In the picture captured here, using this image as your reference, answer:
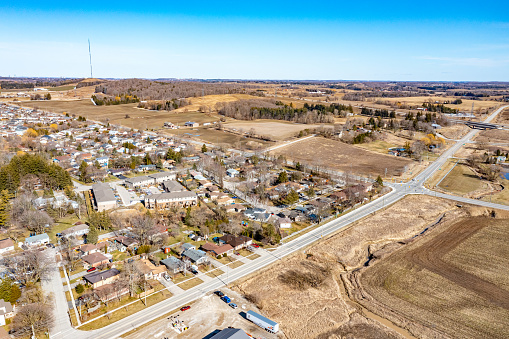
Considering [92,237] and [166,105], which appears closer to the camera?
[92,237]

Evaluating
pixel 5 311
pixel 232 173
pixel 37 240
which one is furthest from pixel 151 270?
pixel 232 173

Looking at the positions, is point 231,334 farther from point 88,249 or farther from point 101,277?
point 88,249

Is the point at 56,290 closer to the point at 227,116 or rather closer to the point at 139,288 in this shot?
the point at 139,288

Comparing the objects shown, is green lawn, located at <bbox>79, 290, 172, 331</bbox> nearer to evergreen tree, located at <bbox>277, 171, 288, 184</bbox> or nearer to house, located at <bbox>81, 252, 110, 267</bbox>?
house, located at <bbox>81, 252, 110, 267</bbox>

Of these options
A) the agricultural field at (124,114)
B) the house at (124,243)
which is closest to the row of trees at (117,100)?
the agricultural field at (124,114)

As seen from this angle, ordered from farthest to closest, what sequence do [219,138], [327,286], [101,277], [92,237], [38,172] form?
[219,138] → [38,172] → [92,237] → [327,286] → [101,277]

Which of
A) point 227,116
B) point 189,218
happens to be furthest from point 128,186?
point 227,116

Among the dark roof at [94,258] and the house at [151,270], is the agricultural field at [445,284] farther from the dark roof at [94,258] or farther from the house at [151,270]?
the dark roof at [94,258]
